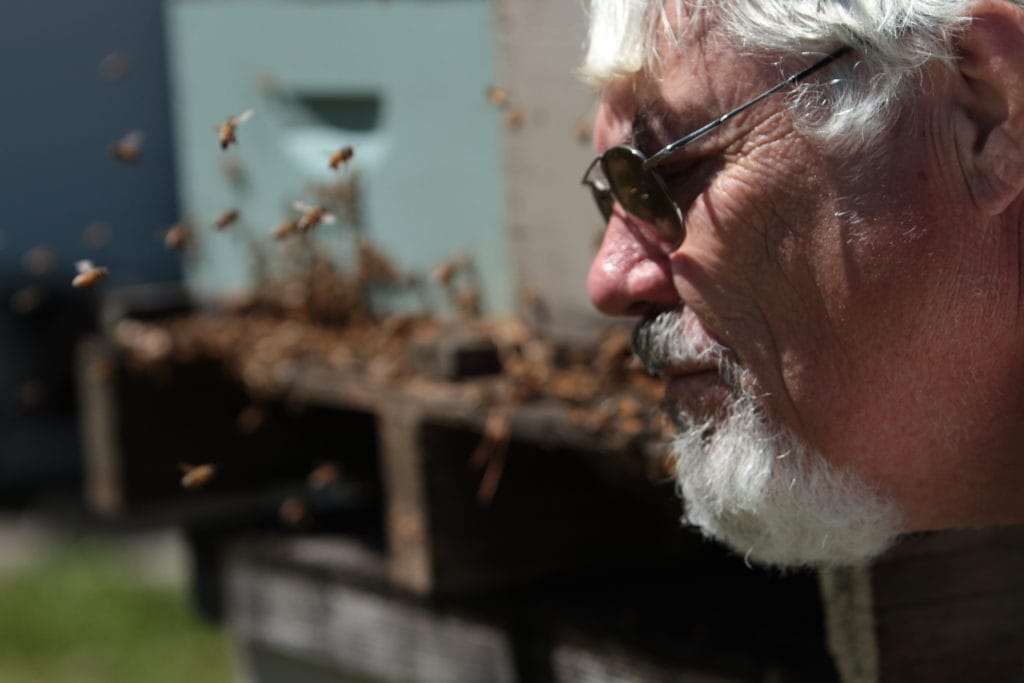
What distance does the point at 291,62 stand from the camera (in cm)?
237

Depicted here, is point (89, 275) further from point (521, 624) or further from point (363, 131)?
point (521, 624)

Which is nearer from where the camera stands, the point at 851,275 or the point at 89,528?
the point at 851,275

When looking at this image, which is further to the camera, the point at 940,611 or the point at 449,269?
the point at 449,269

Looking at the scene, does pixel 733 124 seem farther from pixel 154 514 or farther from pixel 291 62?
pixel 154 514

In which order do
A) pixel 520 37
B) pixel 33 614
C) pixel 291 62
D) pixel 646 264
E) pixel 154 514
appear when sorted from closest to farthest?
pixel 646 264
pixel 520 37
pixel 291 62
pixel 154 514
pixel 33 614

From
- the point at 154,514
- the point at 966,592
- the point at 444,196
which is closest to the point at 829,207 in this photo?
the point at 966,592

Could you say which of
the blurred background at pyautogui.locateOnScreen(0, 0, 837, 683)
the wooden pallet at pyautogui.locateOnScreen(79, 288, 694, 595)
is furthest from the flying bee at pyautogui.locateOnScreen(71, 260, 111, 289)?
the wooden pallet at pyautogui.locateOnScreen(79, 288, 694, 595)

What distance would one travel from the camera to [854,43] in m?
1.35

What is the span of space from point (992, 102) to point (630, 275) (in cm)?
38

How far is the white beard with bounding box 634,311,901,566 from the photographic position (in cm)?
144

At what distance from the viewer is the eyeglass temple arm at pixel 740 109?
53.8 inches

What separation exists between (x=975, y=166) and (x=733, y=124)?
220 millimetres

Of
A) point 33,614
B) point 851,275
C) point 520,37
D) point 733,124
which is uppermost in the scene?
point 520,37

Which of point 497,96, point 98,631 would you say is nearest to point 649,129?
point 497,96
